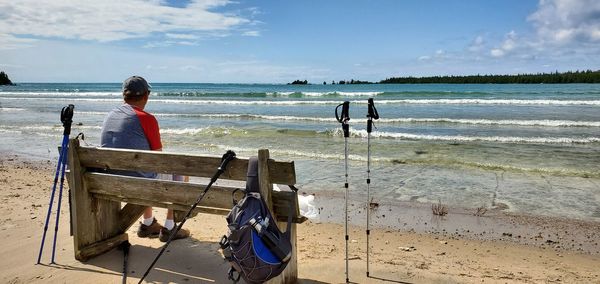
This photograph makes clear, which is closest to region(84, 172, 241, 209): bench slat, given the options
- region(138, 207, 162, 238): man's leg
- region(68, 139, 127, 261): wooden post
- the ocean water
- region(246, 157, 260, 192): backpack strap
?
region(68, 139, 127, 261): wooden post

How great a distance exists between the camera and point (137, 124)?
14.9 ft

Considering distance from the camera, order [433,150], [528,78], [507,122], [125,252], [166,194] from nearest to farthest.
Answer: [166,194] → [125,252] → [433,150] → [507,122] → [528,78]

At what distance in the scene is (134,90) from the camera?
4.70 meters

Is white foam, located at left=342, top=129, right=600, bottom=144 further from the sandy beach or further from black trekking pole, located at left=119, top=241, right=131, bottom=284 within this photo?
black trekking pole, located at left=119, top=241, right=131, bottom=284

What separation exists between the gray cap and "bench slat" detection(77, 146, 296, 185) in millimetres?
683

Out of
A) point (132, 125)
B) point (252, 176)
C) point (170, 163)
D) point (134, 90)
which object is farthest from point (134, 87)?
point (252, 176)

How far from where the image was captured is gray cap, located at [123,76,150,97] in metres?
4.69

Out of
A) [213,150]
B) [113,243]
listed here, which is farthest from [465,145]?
[113,243]

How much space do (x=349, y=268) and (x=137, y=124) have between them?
8.08 ft

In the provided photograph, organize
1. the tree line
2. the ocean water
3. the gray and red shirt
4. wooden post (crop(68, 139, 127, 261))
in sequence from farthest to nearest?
the tree line < the ocean water < the gray and red shirt < wooden post (crop(68, 139, 127, 261))

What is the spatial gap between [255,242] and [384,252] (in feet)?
7.56

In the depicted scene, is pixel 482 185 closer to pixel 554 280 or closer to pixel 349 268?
pixel 554 280

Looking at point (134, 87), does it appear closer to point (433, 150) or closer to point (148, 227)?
point (148, 227)

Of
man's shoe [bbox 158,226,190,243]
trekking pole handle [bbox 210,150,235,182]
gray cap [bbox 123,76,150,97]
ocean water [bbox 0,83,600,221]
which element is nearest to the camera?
trekking pole handle [bbox 210,150,235,182]
